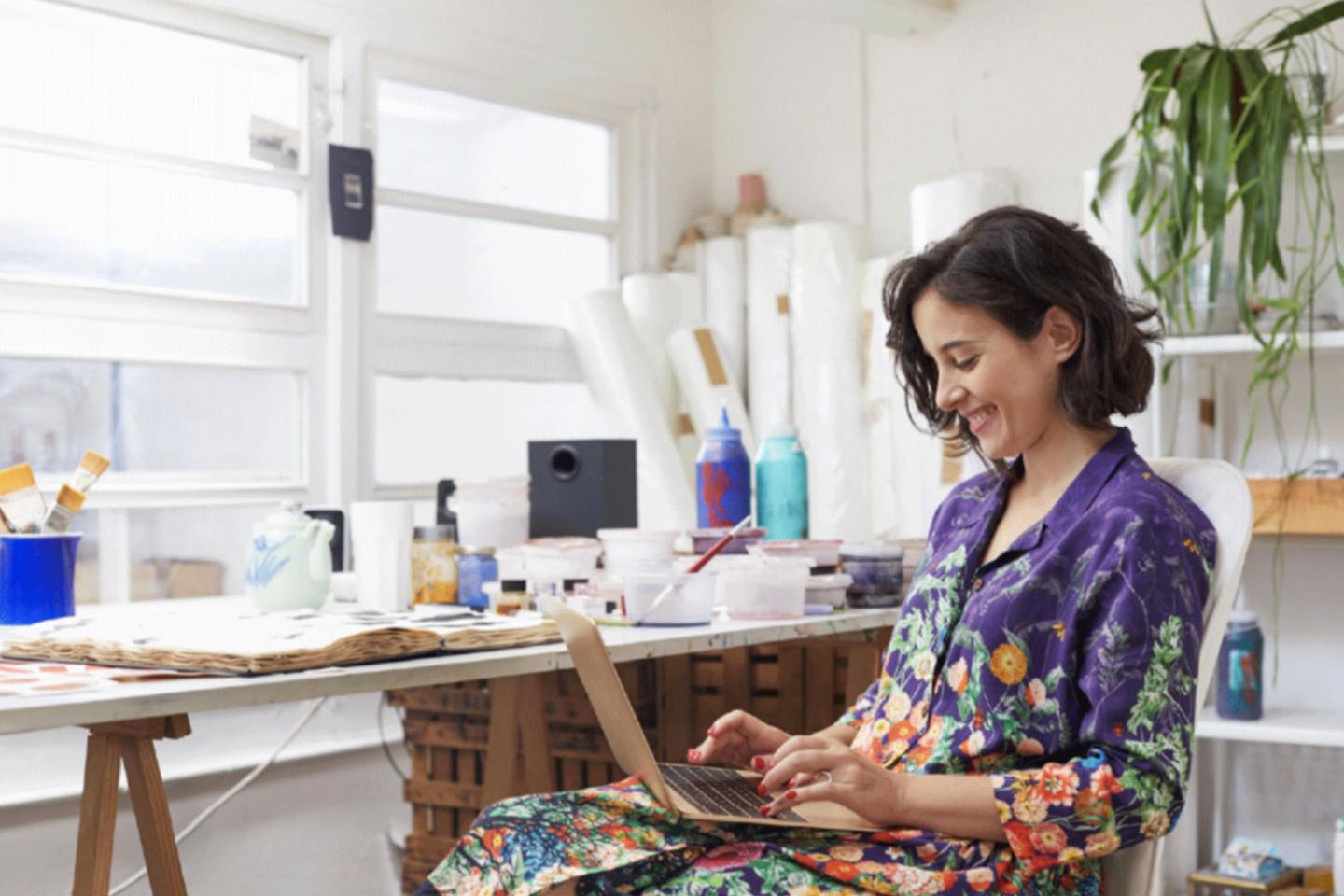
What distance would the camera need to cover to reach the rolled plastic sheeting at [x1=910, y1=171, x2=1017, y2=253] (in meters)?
3.67

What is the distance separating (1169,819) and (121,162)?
2.76 meters

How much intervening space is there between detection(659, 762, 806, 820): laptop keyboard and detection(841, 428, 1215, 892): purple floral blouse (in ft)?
0.46

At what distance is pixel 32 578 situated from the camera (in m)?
2.09

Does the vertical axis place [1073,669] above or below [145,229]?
below

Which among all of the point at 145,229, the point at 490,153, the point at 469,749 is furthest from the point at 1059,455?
the point at 490,153

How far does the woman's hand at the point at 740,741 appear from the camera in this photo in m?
1.65

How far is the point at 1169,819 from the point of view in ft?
4.54

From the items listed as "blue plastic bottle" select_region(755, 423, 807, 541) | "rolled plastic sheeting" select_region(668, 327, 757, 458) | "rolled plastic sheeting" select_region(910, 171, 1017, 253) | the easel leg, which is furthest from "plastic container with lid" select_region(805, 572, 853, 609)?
"rolled plastic sheeting" select_region(668, 327, 757, 458)

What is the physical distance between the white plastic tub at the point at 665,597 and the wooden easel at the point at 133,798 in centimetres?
63

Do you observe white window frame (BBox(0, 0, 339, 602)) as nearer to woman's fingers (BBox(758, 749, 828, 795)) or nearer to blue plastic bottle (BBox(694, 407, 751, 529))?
blue plastic bottle (BBox(694, 407, 751, 529))

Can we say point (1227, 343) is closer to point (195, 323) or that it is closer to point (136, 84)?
point (195, 323)

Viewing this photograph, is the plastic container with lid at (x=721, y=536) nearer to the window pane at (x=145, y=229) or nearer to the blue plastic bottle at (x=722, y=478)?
the blue plastic bottle at (x=722, y=478)

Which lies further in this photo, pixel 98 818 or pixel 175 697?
pixel 98 818

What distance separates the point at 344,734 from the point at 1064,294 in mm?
2590
